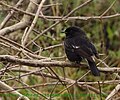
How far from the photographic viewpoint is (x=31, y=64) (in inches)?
108

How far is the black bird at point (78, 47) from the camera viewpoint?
356 centimetres

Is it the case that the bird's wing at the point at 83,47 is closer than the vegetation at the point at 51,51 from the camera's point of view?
No

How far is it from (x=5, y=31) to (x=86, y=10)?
3.56m

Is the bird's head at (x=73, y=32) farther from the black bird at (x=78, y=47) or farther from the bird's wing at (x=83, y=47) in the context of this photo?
the bird's wing at (x=83, y=47)

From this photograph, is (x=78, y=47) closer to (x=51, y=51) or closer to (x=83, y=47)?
(x=83, y=47)

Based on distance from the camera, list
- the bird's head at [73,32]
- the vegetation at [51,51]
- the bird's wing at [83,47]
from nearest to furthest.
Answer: the vegetation at [51,51] → the bird's wing at [83,47] → the bird's head at [73,32]

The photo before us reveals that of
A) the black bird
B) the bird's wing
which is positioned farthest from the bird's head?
the bird's wing

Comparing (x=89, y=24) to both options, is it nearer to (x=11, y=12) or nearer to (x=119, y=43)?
(x=119, y=43)

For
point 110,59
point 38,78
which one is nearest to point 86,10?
point 110,59

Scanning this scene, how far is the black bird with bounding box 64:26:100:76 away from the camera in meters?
3.56

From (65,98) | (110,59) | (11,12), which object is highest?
(11,12)

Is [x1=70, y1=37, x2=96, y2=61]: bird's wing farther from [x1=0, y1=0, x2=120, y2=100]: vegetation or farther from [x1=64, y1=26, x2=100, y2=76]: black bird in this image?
[x1=0, y1=0, x2=120, y2=100]: vegetation

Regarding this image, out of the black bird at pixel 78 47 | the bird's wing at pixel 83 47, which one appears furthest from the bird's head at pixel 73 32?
the bird's wing at pixel 83 47

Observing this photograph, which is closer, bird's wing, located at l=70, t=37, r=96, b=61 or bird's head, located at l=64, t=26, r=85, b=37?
bird's wing, located at l=70, t=37, r=96, b=61
